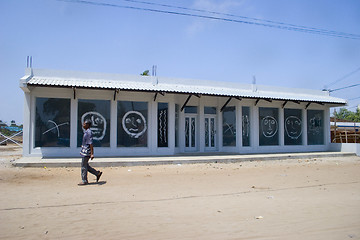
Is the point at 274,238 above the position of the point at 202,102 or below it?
below

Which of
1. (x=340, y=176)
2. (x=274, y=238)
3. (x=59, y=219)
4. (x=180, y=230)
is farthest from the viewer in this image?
(x=340, y=176)

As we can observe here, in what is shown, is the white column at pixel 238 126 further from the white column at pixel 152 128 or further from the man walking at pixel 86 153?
the man walking at pixel 86 153

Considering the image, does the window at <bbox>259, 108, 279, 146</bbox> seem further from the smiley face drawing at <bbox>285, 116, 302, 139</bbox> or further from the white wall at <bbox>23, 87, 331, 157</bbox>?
the smiley face drawing at <bbox>285, 116, 302, 139</bbox>

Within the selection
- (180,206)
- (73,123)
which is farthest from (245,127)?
(180,206)

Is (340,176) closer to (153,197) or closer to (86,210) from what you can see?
(153,197)

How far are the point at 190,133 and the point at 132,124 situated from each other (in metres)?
3.64

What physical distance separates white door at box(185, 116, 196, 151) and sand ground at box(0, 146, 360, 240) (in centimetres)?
647

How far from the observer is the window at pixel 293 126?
18.0 metres

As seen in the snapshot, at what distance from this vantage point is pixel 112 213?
5398mm

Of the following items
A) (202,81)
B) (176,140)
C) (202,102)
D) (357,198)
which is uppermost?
(202,81)

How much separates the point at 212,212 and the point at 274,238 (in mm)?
1476

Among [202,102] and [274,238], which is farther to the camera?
[202,102]

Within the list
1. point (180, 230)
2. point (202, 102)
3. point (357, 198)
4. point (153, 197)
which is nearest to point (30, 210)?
point (153, 197)

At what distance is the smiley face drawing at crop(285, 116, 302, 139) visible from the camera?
1798 cm
